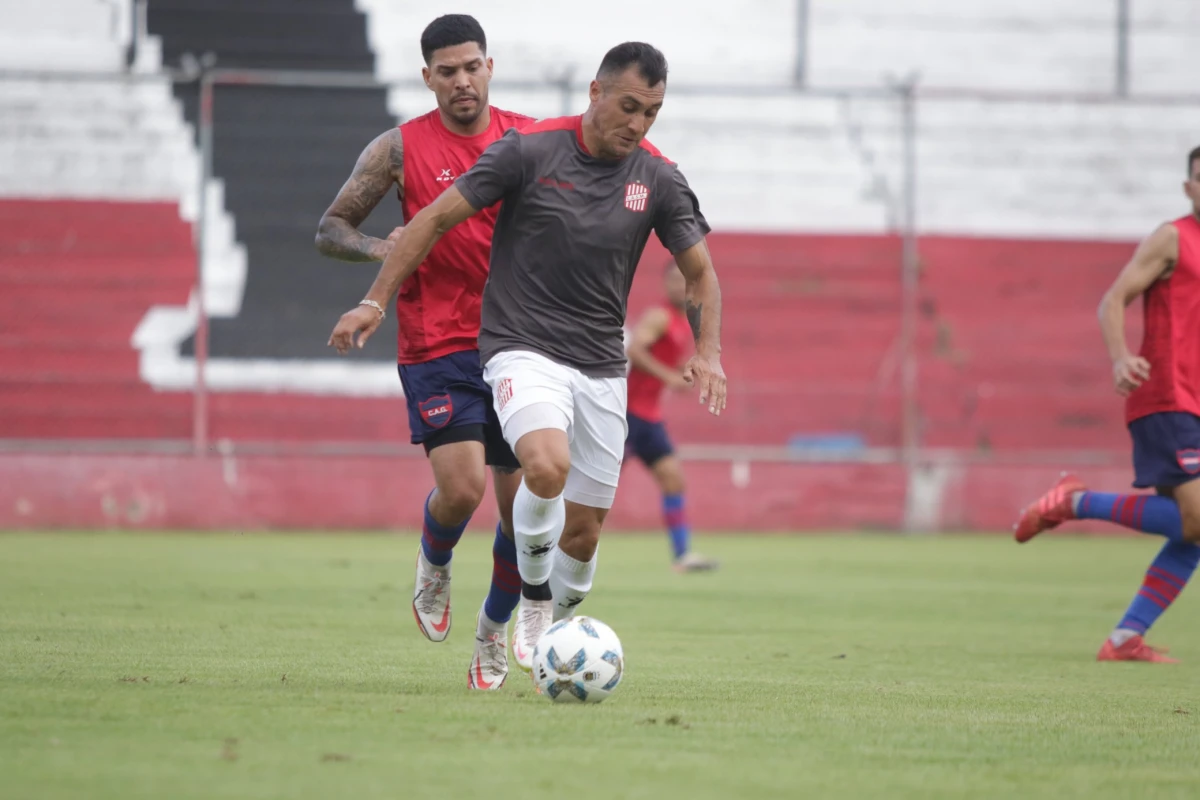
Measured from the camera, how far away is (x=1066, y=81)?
2148 cm

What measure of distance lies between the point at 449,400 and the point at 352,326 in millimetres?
837

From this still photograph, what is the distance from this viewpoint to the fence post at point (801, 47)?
20766 mm

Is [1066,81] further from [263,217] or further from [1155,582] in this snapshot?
[1155,582]

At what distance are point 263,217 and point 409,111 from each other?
79.0 inches

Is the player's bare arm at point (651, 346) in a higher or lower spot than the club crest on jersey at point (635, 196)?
lower

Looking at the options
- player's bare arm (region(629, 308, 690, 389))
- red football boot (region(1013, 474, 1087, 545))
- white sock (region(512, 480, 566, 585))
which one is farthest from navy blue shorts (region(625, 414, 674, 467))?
white sock (region(512, 480, 566, 585))

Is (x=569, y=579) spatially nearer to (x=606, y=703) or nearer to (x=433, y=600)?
(x=433, y=600)

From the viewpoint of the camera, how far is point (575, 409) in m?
5.89

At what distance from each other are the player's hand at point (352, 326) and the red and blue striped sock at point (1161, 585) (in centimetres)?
401

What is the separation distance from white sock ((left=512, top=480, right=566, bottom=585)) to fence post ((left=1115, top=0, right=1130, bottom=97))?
17762 mm

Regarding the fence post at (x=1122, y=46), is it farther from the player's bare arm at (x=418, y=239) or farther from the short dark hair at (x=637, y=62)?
the player's bare arm at (x=418, y=239)

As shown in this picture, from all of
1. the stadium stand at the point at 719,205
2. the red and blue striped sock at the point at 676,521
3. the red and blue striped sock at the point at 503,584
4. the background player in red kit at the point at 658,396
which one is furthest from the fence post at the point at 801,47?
the red and blue striped sock at the point at 503,584

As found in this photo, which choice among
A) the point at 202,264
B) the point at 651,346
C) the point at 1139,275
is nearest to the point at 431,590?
the point at 1139,275

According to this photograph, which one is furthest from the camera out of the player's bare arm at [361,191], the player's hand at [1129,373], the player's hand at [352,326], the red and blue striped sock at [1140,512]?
the red and blue striped sock at [1140,512]
